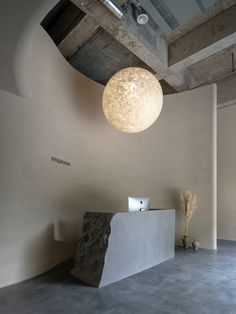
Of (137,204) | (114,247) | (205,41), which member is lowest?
(114,247)

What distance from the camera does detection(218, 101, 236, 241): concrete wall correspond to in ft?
20.4

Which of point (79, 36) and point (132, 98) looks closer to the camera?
point (132, 98)

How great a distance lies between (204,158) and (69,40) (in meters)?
3.52

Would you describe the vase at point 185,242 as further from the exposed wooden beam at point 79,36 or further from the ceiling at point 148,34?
the exposed wooden beam at point 79,36

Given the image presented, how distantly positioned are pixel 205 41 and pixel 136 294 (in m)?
4.01

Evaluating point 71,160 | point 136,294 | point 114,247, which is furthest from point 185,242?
point 71,160

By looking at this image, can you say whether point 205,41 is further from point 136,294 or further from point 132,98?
point 136,294

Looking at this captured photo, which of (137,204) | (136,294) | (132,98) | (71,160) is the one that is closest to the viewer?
(136,294)

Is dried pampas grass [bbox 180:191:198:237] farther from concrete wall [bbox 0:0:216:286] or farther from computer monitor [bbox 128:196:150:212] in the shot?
computer monitor [bbox 128:196:150:212]

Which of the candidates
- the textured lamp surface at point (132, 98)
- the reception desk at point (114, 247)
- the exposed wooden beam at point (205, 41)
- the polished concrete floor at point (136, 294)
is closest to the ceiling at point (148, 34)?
the exposed wooden beam at point (205, 41)

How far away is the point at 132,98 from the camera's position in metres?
3.72

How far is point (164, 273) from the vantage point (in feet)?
11.0

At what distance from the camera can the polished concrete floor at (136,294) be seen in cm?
227

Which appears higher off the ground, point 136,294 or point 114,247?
point 114,247
